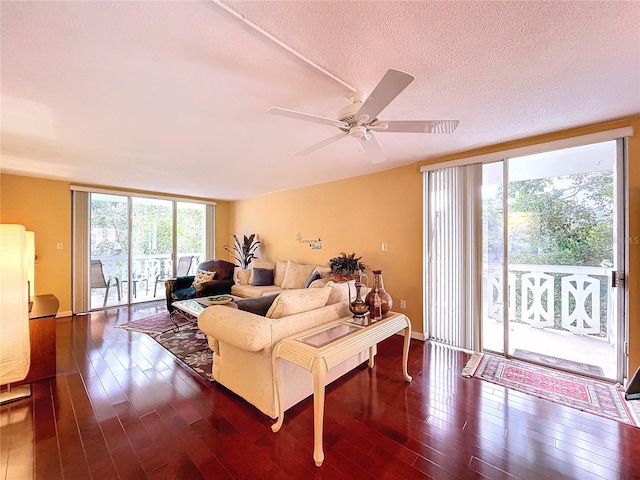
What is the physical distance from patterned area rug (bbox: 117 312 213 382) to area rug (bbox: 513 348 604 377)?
347 centimetres

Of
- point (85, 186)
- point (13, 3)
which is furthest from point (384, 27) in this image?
point (85, 186)

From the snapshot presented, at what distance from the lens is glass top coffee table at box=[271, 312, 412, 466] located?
1.61 meters

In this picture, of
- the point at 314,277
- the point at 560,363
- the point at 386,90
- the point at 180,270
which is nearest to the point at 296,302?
the point at 386,90

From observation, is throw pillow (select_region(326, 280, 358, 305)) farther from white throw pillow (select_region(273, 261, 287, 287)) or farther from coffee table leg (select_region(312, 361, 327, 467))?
white throw pillow (select_region(273, 261, 287, 287))

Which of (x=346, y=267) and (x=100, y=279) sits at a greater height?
(x=346, y=267)

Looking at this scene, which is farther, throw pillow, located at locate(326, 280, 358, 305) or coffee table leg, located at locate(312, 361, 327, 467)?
throw pillow, located at locate(326, 280, 358, 305)

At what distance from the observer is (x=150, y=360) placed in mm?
2895

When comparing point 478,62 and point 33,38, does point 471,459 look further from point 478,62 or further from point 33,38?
point 33,38

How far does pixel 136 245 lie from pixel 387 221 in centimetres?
512

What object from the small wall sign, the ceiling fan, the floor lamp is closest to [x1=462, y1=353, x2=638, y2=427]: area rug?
the ceiling fan

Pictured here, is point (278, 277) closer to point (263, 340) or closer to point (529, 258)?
point (263, 340)

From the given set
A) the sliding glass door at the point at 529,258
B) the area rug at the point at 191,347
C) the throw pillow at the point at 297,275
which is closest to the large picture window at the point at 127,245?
the area rug at the point at 191,347

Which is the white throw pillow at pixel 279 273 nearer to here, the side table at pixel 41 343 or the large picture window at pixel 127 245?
the large picture window at pixel 127 245

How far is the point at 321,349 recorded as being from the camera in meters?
1.70
